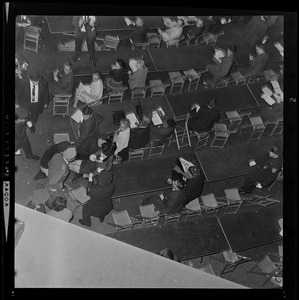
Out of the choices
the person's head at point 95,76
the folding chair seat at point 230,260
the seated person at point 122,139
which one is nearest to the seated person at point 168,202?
the seated person at point 122,139

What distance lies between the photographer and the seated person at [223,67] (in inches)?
245

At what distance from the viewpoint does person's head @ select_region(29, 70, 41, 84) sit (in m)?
5.87

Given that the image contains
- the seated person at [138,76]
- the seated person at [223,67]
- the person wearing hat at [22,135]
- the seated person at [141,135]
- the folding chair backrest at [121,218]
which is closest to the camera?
the person wearing hat at [22,135]

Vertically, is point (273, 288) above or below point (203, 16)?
below

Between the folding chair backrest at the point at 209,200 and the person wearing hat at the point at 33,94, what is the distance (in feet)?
6.47

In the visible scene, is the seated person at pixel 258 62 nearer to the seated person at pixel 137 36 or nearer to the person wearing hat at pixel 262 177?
the person wearing hat at pixel 262 177

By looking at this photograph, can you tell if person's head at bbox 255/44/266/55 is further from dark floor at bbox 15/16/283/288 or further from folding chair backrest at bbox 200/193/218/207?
folding chair backrest at bbox 200/193/218/207

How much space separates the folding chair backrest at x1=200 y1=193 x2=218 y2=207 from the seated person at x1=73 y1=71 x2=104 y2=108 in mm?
1585

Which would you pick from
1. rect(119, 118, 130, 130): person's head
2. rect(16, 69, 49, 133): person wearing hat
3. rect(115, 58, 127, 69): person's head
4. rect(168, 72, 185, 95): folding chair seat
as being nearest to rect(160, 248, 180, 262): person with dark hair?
rect(119, 118, 130, 130): person's head

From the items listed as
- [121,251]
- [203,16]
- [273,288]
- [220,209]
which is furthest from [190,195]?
[203,16]

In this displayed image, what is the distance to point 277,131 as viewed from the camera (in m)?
6.20
